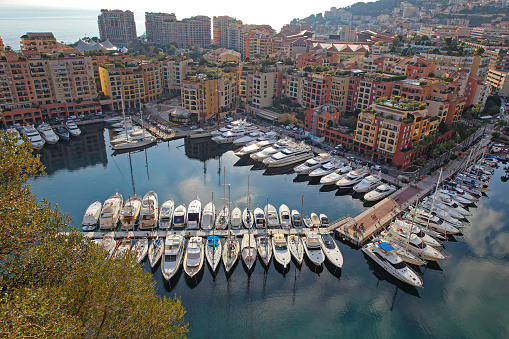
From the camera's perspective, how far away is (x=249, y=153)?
72312mm

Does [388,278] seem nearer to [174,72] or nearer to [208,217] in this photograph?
[208,217]

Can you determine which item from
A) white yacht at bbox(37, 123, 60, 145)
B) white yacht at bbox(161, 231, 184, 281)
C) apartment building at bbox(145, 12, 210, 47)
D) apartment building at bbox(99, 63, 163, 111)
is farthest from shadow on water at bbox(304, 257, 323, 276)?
apartment building at bbox(145, 12, 210, 47)

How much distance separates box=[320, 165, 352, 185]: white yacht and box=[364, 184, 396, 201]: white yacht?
6.88 m

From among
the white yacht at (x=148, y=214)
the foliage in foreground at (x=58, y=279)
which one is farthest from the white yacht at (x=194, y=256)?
the foliage in foreground at (x=58, y=279)

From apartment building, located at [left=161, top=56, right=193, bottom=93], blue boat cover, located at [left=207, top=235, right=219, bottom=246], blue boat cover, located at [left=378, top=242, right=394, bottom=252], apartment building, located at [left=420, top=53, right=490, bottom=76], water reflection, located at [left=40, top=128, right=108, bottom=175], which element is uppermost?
apartment building, located at [left=420, top=53, right=490, bottom=76]

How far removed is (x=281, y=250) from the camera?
40.7 m

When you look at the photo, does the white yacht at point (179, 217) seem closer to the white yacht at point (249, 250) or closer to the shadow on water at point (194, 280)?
the shadow on water at point (194, 280)

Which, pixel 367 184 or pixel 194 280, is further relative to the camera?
pixel 367 184

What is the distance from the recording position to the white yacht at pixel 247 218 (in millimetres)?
45778

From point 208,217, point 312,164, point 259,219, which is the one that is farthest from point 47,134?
point 312,164

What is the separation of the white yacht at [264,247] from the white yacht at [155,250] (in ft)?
38.5

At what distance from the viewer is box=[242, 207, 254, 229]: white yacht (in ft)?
150

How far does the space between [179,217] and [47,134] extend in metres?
49.9

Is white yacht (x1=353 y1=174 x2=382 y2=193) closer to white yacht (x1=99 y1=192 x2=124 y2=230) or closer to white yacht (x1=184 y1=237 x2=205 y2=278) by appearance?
white yacht (x1=184 y1=237 x2=205 y2=278)
